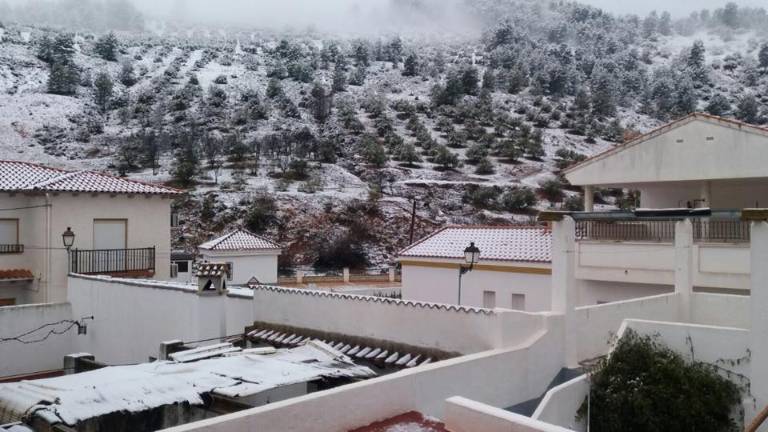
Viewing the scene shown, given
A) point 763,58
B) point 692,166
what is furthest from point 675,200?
point 763,58

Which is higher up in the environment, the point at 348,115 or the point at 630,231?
the point at 348,115

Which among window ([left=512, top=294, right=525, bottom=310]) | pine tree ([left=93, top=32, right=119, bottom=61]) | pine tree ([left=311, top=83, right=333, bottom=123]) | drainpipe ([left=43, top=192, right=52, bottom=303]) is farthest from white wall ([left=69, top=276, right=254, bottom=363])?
pine tree ([left=93, top=32, right=119, bottom=61])

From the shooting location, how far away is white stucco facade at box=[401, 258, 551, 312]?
16.1m

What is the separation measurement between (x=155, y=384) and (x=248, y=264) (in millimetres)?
22881

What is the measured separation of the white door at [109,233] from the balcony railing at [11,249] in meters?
1.91

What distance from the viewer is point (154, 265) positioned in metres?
18.2

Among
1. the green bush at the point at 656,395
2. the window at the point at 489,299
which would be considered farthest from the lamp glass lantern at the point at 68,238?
the green bush at the point at 656,395

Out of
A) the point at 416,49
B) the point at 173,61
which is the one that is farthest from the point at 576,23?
the point at 173,61

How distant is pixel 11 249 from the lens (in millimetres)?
16656

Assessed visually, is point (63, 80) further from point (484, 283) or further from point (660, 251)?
point (660, 251)

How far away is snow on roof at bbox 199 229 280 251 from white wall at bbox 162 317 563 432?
21559 mm

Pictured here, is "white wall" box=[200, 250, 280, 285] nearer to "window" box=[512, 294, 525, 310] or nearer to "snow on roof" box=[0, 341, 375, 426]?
"window" box=[512, 294, 525, 310]

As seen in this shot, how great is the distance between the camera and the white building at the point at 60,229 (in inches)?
635

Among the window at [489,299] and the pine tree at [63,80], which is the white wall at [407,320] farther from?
the pine tree at [63,80]
